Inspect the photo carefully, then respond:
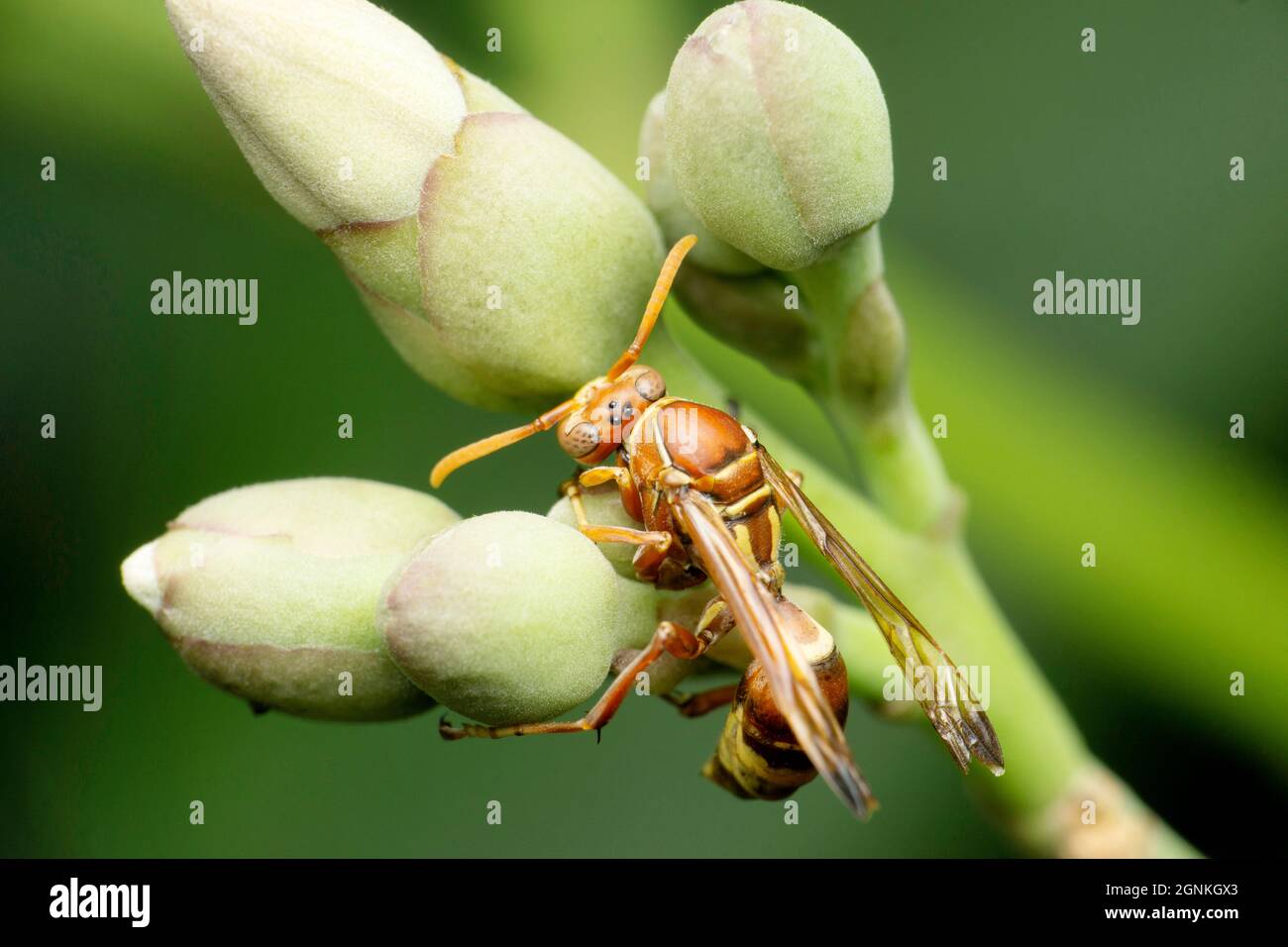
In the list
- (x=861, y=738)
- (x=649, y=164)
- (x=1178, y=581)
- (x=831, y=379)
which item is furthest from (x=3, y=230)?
(x=1178, y=581)

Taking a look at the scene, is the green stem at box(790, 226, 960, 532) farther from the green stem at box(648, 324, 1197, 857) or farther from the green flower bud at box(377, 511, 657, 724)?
the green flower bud at box(377, 511, 657, 724)
